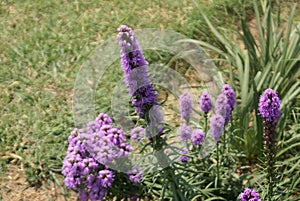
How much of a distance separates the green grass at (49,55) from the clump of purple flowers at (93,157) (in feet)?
3.01

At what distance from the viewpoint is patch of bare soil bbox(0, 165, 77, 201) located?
3412 mm

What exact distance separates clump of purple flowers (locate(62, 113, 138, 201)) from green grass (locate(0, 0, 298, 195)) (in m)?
0.92

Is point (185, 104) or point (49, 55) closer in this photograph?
point (185, 104)

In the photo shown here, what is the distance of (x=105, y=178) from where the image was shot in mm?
2689

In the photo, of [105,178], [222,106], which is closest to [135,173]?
[105,178]

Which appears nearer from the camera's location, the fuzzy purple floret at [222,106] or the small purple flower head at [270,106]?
the small purple flower head at [270,106]

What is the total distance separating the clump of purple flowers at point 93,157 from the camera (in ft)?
8.73

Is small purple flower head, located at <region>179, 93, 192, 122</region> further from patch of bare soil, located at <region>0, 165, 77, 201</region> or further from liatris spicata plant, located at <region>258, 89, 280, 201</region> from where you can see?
patch of bare soil, located at <region>0, 165, 77, 201</region>

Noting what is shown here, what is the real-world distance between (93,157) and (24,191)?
1038mm

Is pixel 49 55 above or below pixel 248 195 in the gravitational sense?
above

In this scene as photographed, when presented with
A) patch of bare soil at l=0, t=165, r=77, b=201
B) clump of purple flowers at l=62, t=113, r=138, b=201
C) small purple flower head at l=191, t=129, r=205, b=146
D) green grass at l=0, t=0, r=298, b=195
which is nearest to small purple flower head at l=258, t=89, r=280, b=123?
small purple flower head at l=191, t=129, r=205, b=146

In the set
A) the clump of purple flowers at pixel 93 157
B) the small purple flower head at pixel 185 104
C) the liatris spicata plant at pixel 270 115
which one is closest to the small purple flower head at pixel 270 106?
the liatris spicata plant at pixel 270 115

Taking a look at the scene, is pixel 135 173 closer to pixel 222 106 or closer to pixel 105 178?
pixel 105 178

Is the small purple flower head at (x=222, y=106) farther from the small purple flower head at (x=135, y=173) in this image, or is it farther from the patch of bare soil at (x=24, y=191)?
the patch of bare soil at (x=24, y=191)
